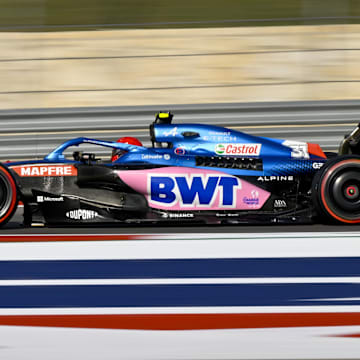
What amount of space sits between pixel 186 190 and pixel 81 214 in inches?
35.6

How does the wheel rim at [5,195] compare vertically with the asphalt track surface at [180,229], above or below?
above

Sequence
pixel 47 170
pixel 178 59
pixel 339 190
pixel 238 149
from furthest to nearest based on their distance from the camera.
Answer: pixel 178 59 → pixel 238 149 → pixel 47 170 → pixel 339 190

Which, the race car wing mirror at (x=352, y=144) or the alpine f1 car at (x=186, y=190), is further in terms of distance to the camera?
the race car wing mirror at (x=352, y=144)

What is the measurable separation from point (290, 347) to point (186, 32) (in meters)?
7.45

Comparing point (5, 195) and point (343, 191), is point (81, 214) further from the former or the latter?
point (343, 191)

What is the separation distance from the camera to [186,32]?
9688 millimetres

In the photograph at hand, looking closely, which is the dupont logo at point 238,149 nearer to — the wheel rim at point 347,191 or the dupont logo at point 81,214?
the wheel rim at point 347,191

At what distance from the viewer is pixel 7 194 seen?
567 centimetres

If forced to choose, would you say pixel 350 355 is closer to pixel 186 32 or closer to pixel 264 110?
pixel 264 110

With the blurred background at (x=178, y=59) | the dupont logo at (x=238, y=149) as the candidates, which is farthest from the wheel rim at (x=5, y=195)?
the blurred background at (x=178, y=59)

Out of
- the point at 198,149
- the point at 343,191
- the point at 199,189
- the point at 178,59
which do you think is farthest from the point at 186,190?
the point at 178,59

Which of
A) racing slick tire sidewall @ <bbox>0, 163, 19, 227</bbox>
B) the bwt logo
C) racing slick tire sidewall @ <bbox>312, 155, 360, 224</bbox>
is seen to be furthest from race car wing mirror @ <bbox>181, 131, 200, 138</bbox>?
racing slick tire sidewall @ <bbox>0, 163, 19, 227</bbox>

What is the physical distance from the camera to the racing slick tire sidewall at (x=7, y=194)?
5645 mm

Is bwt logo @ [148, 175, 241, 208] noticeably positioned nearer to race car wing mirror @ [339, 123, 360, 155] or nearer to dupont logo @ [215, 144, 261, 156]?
dupont logo @ [215, 144, 261, 156]
